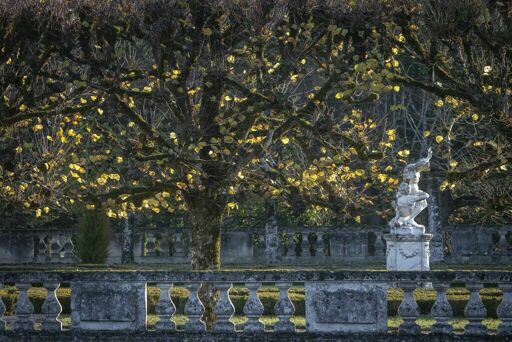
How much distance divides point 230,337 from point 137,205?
4309mm

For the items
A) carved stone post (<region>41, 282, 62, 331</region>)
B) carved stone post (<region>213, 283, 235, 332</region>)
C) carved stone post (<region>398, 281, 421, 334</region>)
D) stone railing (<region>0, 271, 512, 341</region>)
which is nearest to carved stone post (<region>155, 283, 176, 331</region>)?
stone railing (<region>0, 271, 512, 341</region>)

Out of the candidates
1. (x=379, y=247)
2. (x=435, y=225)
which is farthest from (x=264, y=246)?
(x=435, y=225)

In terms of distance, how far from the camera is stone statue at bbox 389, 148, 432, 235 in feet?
68.8

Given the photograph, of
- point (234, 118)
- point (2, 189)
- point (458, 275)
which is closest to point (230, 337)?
point (458, 275)

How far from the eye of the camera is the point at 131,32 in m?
14.8

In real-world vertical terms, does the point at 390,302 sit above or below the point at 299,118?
below

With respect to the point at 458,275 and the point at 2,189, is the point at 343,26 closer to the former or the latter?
the point at 458,275

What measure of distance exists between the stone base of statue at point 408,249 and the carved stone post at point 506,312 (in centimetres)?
945

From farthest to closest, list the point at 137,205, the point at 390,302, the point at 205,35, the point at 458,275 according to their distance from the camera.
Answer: the point at 390,302 < the point at 137,205 < the point at 205,35 < the point at 458,275

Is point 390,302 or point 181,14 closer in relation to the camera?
point 181,14

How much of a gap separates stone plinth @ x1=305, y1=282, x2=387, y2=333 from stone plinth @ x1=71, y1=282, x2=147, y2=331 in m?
2.29

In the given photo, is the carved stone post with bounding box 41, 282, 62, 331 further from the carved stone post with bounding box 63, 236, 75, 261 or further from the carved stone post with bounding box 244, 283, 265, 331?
the carved stone post with bounding box 63, 236, 75, 261

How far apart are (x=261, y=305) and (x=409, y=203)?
31.6 feet

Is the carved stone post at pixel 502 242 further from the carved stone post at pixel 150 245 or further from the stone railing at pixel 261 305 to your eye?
the stone railing at pixel 261 305
